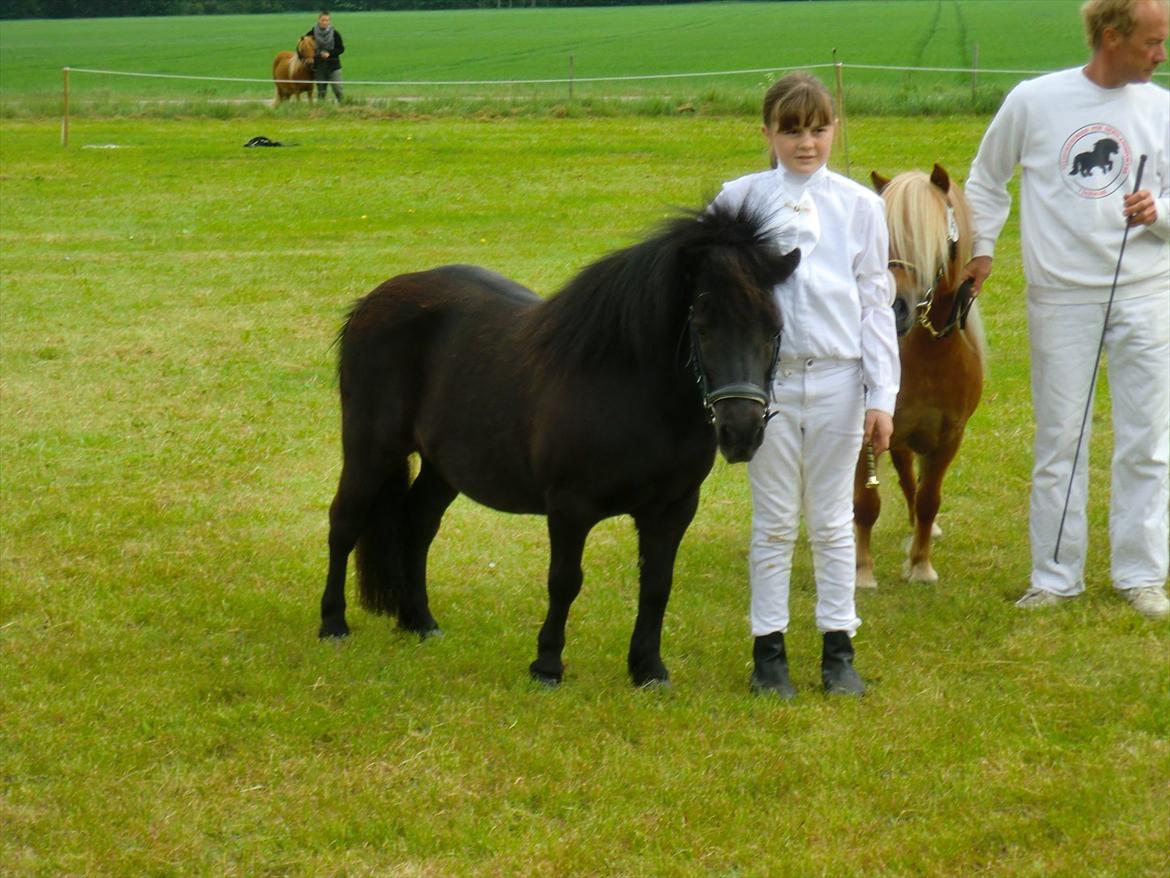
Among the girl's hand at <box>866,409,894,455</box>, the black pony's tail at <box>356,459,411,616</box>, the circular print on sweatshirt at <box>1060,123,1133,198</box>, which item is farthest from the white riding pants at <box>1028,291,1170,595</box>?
the black pony's tail at <box>356,459,411,616</box>

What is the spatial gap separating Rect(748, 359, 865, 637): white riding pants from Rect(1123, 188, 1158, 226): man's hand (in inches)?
57.7

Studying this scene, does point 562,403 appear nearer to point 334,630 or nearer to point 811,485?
point 811,485

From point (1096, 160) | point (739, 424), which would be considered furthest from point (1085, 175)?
point (739, 424)

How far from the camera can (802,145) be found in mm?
4254

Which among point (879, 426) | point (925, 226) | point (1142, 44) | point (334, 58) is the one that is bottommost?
point (879, 426)

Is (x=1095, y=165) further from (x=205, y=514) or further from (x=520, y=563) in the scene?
(x=205, y=514)

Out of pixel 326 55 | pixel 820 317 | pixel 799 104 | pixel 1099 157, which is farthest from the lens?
pixel 326 55

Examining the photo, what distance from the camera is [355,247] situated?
14.7 m

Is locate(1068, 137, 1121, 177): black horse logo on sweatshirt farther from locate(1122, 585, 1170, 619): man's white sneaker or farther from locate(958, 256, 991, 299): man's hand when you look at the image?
locate(1122, 585, 1170, 619): man's white sneaker

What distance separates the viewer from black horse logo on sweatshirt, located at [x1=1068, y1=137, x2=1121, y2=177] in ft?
17.0

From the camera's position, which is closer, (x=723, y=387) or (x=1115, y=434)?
(x=723, y=387)

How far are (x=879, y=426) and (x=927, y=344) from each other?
1.56 meters

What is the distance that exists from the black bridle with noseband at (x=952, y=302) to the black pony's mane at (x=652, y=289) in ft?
4.48

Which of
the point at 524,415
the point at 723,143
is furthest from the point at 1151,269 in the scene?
the point at 723,143
